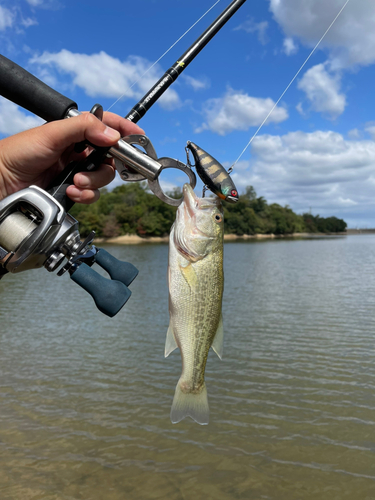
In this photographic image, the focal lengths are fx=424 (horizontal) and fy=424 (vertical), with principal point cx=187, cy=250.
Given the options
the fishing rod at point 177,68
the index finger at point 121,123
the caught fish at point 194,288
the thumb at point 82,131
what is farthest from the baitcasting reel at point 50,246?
the fishing rod at point 177,68

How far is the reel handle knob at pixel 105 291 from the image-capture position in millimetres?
2150

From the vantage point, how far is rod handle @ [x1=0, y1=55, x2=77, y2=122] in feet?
8.13

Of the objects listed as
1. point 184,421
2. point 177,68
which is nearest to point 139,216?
point 184,421

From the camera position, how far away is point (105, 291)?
7.07 feet

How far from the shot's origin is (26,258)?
7.27 feet

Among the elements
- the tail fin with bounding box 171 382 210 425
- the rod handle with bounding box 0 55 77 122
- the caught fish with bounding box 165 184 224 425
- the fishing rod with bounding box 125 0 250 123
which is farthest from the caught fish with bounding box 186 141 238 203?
the fishing rod with bounding box 125 0 250 123

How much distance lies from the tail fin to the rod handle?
5.88 ft

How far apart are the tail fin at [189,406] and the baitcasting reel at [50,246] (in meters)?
0.67

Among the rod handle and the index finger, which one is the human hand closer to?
the index finger

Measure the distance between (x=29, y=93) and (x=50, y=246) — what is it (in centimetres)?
95

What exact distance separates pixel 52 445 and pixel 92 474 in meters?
1.08

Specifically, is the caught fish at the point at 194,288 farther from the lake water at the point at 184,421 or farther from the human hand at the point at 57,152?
the lake water at the point at 184,421

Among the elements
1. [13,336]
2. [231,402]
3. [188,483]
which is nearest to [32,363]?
[13,336]

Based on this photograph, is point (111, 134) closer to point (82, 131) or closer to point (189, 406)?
point (82, 131)
